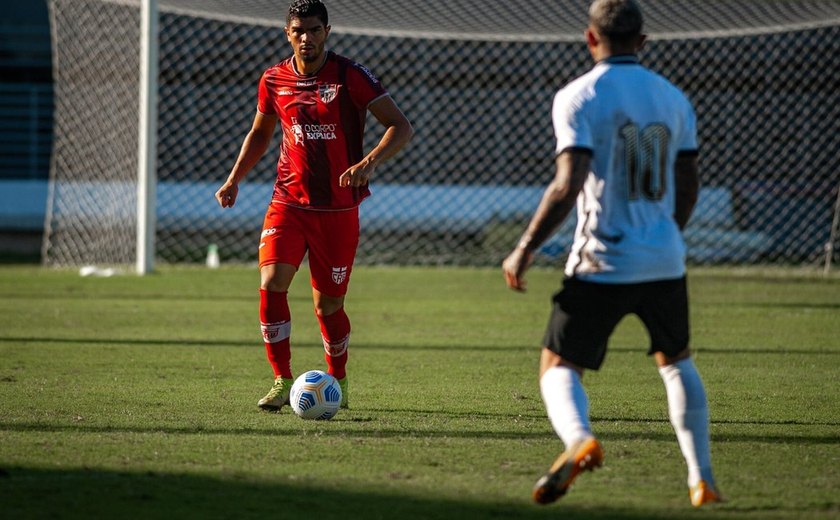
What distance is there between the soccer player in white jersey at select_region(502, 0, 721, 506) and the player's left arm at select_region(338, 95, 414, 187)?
188 cm

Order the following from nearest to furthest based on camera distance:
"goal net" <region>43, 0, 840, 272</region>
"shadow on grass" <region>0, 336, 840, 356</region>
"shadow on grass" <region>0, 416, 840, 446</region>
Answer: "shadow on grass" <region>0, 416, 840, 446</region>
"shadow on grass" <region>0, 336, 840, 356</region>
"goal net" <region>43, 0, 840, 272</region>

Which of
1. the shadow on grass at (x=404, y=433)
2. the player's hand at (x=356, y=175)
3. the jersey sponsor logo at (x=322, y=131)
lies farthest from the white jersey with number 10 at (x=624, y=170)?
the jersey sponsor logo at (x=322, y=131)

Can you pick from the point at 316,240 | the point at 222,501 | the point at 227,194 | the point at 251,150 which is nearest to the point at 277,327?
the point at 316,240

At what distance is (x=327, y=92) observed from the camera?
6461 millimetres

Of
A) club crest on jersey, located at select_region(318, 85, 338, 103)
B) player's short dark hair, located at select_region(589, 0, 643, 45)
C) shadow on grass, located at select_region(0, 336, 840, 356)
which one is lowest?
shadow on grass, located at select_region(0, 336, 840, 356)

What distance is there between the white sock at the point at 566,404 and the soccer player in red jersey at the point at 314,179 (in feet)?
7.71

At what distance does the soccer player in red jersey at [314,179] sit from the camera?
21.0ft

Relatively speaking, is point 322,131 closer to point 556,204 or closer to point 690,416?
point 556,204

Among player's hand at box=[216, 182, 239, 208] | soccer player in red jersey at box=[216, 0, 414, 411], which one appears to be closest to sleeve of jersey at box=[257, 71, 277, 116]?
soccer player in red jersey at box=[216, 0, 414, 411]

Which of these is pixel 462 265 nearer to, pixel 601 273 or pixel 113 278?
pixel 113 278

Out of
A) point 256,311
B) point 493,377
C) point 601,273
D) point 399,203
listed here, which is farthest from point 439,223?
point 601,273

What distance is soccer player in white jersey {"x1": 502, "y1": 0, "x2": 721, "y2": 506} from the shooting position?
4105 mm

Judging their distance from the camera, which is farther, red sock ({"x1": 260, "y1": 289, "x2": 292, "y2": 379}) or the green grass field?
red sock ({"x1": 260, "y1": 289, "x2": 292, "y2": 379})

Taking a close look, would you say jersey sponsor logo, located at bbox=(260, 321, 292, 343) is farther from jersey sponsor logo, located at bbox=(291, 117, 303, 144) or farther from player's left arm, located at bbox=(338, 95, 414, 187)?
jersey sponsor logo, located at bbox=(291, 117, 303, 144)
